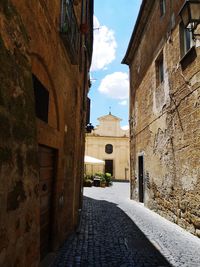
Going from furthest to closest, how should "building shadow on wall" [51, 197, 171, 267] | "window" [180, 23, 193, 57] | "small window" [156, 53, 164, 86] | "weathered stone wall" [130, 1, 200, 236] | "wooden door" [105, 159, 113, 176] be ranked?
"wooden door" [105, 159, 113, 176] → "small window" [156, 53, 164, 86] → "window" [180, 23, 193, 57] → "weathered stone wall" [130, 1, 200, 236] → "building shadow on wall" [51, 197, 171, 267]

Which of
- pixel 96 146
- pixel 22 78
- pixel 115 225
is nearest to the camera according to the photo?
pixel 22 78

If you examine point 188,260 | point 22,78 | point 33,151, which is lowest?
point 188,260

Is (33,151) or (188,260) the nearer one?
(33,151)

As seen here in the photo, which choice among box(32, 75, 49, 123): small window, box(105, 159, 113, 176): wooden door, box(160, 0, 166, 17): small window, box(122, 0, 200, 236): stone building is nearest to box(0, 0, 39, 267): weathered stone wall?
box(32, 75, 49, 123): small window

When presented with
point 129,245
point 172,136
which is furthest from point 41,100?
point 172,136

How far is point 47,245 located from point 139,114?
892 cm

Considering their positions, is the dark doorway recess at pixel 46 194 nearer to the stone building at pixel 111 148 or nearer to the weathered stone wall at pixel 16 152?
the weathered stone wall at pixel 16 152

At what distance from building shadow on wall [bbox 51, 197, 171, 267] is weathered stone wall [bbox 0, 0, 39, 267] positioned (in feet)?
7.59

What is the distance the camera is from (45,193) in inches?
165

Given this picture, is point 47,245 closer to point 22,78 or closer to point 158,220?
point 22,78

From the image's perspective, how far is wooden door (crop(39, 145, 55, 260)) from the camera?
3.99m

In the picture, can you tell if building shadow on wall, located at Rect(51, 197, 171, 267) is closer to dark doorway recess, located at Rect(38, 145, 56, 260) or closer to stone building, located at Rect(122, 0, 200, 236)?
dark doorway recess, located at Rect(38, 145, 56, 260)

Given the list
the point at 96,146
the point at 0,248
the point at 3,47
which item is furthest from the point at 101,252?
the point at 96,146

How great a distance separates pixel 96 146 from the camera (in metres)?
34.8
